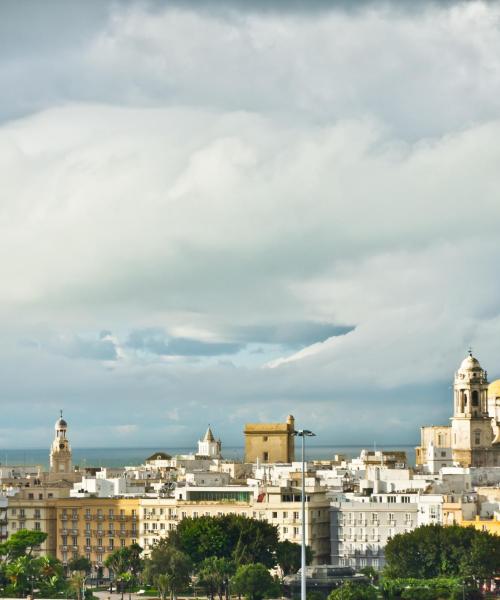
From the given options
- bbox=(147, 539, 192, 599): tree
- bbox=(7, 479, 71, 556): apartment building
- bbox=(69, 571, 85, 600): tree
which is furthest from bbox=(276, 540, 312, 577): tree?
bbox=(7, 479, 71, 556): apartment building

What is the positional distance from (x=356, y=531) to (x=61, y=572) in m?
27.7

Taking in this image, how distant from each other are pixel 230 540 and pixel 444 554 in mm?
17934

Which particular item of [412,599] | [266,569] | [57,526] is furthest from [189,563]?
[57,526]

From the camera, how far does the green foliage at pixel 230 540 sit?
151 m

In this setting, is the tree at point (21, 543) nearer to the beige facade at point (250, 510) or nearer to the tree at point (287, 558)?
the beige facade at point (250, 510)

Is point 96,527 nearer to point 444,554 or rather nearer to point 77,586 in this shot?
point 77,586

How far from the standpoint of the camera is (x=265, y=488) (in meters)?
171

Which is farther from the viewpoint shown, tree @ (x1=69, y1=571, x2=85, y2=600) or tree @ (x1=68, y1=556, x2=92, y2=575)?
tree @ (x1=68, y1=556, x2=92, y2=575)

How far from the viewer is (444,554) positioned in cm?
14525

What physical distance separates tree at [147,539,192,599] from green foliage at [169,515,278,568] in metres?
4.84

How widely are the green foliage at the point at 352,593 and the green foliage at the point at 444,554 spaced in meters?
10.6

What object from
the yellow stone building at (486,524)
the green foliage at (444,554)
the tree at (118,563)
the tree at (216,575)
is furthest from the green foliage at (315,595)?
the tree at (118,563)

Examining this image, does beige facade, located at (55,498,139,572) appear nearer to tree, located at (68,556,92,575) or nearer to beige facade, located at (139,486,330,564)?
beige facade, located at (139,486,330,564)

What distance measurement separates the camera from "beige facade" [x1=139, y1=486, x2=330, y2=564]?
166 metres
